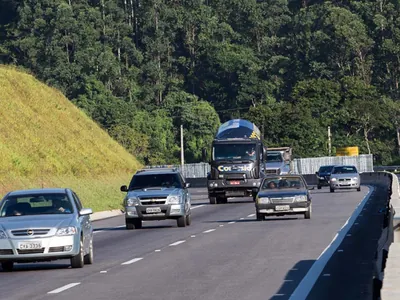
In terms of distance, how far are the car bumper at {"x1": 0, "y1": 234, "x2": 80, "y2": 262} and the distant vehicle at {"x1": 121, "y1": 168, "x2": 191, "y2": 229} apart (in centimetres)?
1345

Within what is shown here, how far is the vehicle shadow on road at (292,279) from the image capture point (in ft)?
52.7

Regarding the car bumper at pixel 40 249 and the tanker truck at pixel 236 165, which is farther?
the tanker truck at pixel 236 165

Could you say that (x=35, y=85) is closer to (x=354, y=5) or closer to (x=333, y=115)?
(x=333, y=115)

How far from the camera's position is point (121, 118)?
134m

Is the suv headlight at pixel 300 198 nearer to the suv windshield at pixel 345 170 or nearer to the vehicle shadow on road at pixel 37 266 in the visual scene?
the vehicle shadow on road at pixel 37 266

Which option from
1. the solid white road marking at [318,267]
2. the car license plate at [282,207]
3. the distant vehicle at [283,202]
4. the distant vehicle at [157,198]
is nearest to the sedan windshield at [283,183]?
the distant vehicle at [283,202]

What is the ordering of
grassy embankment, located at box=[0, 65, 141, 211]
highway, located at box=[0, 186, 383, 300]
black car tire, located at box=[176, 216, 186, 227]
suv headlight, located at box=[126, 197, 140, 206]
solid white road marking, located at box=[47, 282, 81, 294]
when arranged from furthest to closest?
grassy embankment, located at box=[0, 65, 141, 211]
black car tire, located at box=[176, 216, 186, 227]
suv headlight, located at box=[126, 197, 140, 206]
solid white road marking, located at box=[47, 282, 81, 294]
highway, located at box=[0, 186, 383, 300]

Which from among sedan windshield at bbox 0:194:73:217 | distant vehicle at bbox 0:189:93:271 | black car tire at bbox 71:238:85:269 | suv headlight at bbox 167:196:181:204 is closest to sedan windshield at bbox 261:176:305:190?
suv headlight at bbox 167:196:181:204

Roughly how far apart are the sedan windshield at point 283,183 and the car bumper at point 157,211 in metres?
3.77

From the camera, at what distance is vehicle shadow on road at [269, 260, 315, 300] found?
633 inches

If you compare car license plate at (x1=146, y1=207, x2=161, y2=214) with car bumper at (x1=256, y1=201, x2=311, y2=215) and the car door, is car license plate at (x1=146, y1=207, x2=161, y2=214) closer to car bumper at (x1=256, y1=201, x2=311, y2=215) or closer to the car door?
car bumper at (x1=256, y1=201, x2=311, y2=215)

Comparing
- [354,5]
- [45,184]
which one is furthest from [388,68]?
[45,184]

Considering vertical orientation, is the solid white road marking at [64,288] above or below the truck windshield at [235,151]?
below

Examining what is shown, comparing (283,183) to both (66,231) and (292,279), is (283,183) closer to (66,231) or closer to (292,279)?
(66,231)
